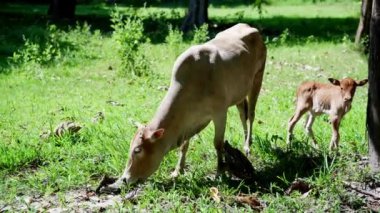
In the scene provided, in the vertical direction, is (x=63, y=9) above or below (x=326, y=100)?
below

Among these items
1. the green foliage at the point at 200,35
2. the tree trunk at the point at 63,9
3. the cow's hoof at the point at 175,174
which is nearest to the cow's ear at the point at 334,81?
the cow's hoof at the point at 175,174

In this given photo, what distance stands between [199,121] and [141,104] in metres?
4.03

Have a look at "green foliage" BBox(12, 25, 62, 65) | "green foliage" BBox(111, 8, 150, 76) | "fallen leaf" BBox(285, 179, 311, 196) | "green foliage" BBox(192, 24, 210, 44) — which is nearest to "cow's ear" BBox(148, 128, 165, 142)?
"fallen leaf" BBox(285, 179, 311, 196)

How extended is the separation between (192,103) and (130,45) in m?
6.42

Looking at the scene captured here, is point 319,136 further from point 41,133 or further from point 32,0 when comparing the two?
point 32,0

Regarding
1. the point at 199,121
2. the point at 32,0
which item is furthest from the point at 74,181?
the point at 32,0

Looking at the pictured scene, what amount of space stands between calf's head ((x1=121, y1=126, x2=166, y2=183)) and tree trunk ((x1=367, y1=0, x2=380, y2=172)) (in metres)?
1.96

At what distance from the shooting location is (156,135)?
19.1 feet

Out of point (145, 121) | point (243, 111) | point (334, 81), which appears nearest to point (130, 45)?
point (145, 121)

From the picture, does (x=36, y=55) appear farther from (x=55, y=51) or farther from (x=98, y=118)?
(x=98, y=118)

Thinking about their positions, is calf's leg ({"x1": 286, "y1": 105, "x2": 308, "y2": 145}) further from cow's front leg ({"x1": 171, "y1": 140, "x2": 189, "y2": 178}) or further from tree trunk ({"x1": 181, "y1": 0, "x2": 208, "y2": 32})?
tree trunk ({"x1": 181, "y1": 0, "x2": 208, "y2": 32})

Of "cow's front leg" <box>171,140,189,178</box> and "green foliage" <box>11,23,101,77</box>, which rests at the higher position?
"cow's front leg" <box>171,140,189,178</box>

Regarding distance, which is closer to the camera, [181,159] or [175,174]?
[175,174]

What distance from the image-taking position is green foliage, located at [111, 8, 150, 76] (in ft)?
40.3
